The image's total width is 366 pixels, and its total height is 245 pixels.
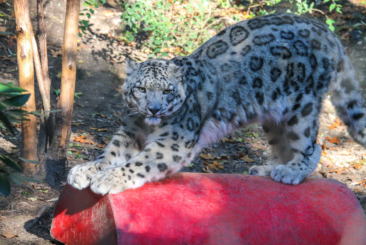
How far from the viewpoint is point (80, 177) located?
3.54 m

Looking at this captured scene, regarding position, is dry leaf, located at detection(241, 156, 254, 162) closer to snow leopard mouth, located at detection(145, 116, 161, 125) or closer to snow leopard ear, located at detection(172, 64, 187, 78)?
snow leopard ear, located at detection(172, 64, 187, 78)

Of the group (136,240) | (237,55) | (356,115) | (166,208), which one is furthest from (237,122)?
(136,240)

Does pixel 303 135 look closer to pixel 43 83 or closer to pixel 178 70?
pixel 178 70

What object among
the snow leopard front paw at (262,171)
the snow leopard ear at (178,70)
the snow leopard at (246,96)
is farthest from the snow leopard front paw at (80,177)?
the snow leopard front paw at (262,171)

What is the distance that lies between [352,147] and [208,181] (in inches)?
182

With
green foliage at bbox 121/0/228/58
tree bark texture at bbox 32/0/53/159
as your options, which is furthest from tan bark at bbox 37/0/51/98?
green foliage at bbox 121/0/228/58

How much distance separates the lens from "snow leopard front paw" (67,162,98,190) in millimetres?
3518

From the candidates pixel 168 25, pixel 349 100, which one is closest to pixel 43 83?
pixel 349 100

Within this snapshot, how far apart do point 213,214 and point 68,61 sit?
2495mm

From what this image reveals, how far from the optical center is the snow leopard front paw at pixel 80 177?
352 cm

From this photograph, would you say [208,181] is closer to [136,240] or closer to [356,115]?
[136,240]

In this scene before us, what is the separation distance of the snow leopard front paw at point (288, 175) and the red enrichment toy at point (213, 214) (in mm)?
121

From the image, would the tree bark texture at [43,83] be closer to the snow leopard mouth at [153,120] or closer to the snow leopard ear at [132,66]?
the snow leopard ear at [132,66]

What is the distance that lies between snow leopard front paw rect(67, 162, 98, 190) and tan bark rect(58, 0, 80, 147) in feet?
4.24
